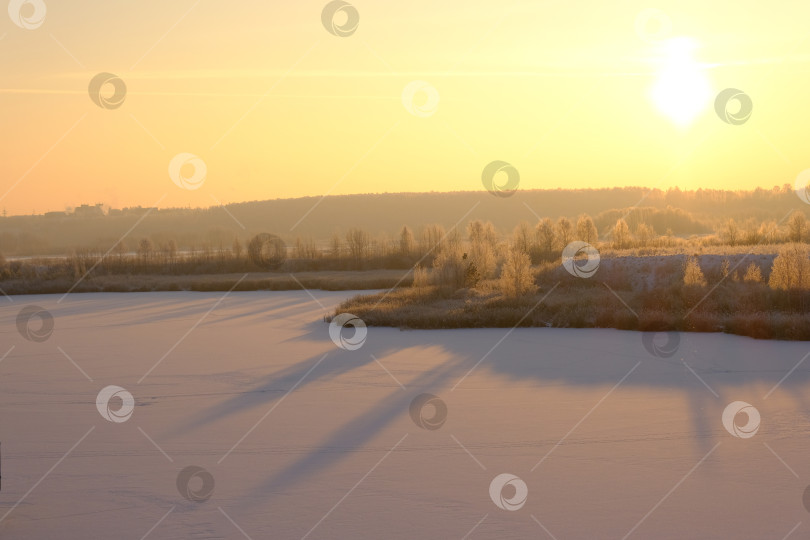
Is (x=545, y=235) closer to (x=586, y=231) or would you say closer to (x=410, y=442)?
(x=586, y=231)

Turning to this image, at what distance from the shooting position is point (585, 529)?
4.97 m

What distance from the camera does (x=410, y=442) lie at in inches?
275

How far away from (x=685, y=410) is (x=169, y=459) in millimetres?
4981

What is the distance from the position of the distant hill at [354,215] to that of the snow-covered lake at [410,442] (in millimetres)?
77225

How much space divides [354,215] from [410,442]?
103m

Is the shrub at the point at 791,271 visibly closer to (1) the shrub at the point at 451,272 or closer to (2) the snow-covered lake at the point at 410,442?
(2) the snow-covered lake at the point at 410,442

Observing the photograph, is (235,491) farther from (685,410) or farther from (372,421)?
(685,410)

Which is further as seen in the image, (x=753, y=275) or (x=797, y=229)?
(x=797, y=229)

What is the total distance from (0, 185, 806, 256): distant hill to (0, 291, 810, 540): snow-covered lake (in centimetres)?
7722

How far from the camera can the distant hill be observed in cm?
9375

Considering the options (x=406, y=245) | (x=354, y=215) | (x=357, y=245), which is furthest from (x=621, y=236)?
(x=354, y=215)

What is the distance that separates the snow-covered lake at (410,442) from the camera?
5.21 meters

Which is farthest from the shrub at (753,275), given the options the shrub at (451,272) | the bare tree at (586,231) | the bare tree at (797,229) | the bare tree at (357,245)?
the bare tree at (357,245)

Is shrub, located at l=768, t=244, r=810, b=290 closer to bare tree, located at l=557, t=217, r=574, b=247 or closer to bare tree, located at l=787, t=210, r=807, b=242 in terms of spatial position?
bare tree, located at l=787, t=210, r=807, b=242
